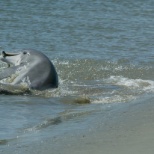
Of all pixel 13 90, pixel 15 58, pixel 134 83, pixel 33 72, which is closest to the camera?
pixel 13 90

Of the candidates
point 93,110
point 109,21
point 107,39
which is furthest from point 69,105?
point 109,21

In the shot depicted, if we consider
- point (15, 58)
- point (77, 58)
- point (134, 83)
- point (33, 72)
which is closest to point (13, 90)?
point (33, 72)

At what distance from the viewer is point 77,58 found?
14.4 metres

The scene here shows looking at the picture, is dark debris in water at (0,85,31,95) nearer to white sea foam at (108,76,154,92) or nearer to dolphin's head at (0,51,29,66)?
dolphin's head at (0,51,29,66)

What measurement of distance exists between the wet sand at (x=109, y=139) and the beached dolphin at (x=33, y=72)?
8.74 feet

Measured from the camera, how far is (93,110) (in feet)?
29.8

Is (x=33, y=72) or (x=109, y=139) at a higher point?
(x=109, y=139)

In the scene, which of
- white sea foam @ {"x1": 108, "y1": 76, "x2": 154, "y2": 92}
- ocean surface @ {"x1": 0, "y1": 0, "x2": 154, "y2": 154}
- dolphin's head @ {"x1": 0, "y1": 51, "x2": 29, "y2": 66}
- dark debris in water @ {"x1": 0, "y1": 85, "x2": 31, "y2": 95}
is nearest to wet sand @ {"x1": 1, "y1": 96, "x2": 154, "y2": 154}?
ocean surface @ {"x1": 0, "y1": 0, "x2": 154, "y2": 154}

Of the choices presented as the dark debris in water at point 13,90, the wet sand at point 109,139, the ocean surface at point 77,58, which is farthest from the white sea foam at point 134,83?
the wet sand at point 109,139

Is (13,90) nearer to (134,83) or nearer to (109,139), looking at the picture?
(134,83)

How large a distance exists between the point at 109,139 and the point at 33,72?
4.47m

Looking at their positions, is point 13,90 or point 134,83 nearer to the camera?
point 13,90

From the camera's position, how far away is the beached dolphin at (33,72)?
10961mm

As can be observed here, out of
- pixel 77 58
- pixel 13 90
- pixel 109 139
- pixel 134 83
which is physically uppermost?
pixel 109 139
